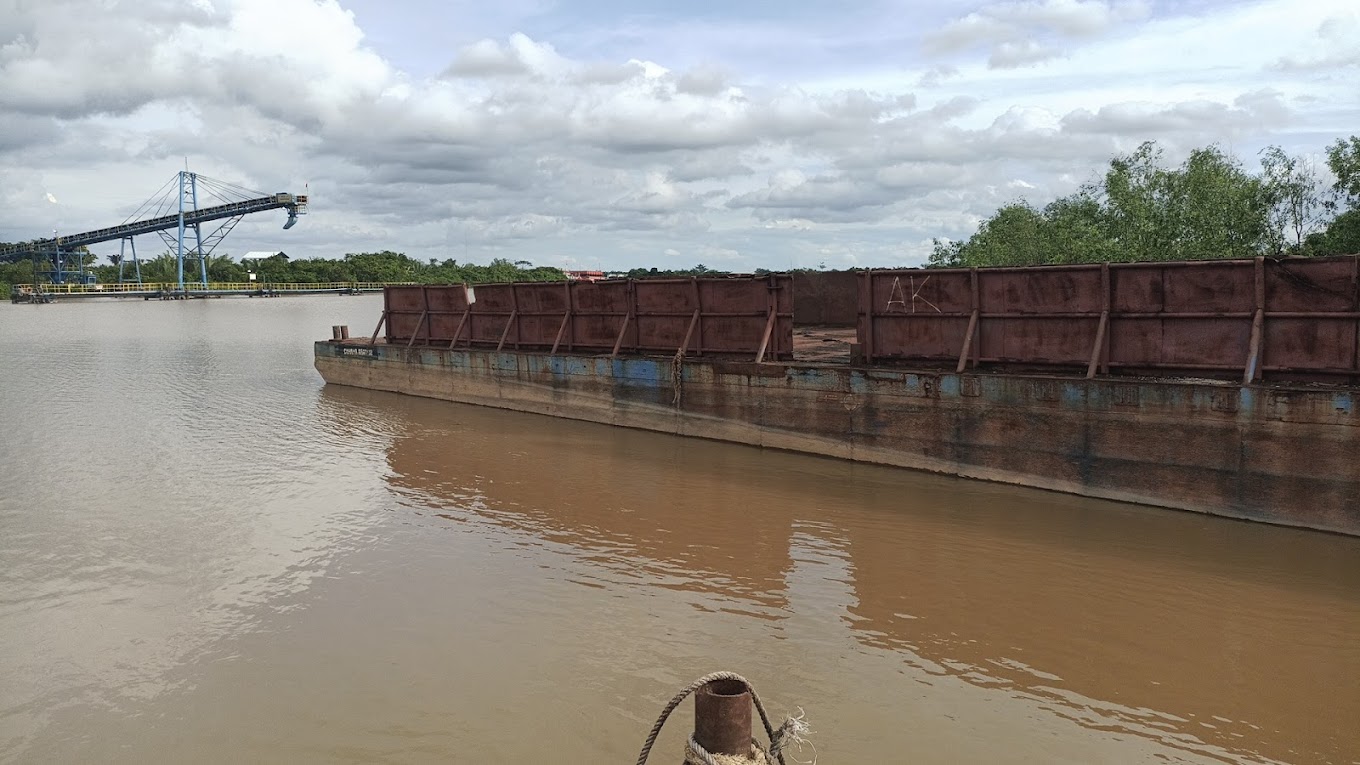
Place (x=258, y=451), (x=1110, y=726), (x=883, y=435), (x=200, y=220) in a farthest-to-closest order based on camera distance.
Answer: (x=200, y=220), (x=258, y=451), (x=883, y=435), (x=1110, y=726)

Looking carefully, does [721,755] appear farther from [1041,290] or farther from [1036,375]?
[1041,290]

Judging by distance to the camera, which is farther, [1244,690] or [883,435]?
[883,435]

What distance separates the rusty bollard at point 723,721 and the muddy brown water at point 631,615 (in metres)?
2.14

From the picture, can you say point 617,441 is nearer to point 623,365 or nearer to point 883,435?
point 623,365

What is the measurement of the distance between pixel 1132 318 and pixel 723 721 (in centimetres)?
1099

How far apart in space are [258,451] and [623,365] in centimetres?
764

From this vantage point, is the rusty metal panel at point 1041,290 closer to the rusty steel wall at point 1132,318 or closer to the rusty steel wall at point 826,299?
the rusty steel wall at point 1132,318

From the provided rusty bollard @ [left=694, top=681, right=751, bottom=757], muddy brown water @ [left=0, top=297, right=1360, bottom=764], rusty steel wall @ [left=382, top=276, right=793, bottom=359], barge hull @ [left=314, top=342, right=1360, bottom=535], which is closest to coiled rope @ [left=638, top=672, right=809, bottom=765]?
rusty bollard @ [left=694, top=681, right=751, bottom=757]

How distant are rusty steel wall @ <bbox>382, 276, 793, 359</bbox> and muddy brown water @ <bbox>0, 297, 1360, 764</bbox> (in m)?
3.27

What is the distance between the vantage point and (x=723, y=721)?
12.8 feet

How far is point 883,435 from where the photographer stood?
557 inches

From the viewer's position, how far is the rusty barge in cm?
1066

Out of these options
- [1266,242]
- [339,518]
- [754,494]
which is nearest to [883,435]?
[754,494]

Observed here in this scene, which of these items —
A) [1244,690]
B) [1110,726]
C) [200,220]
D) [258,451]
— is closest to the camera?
[1110,726]
